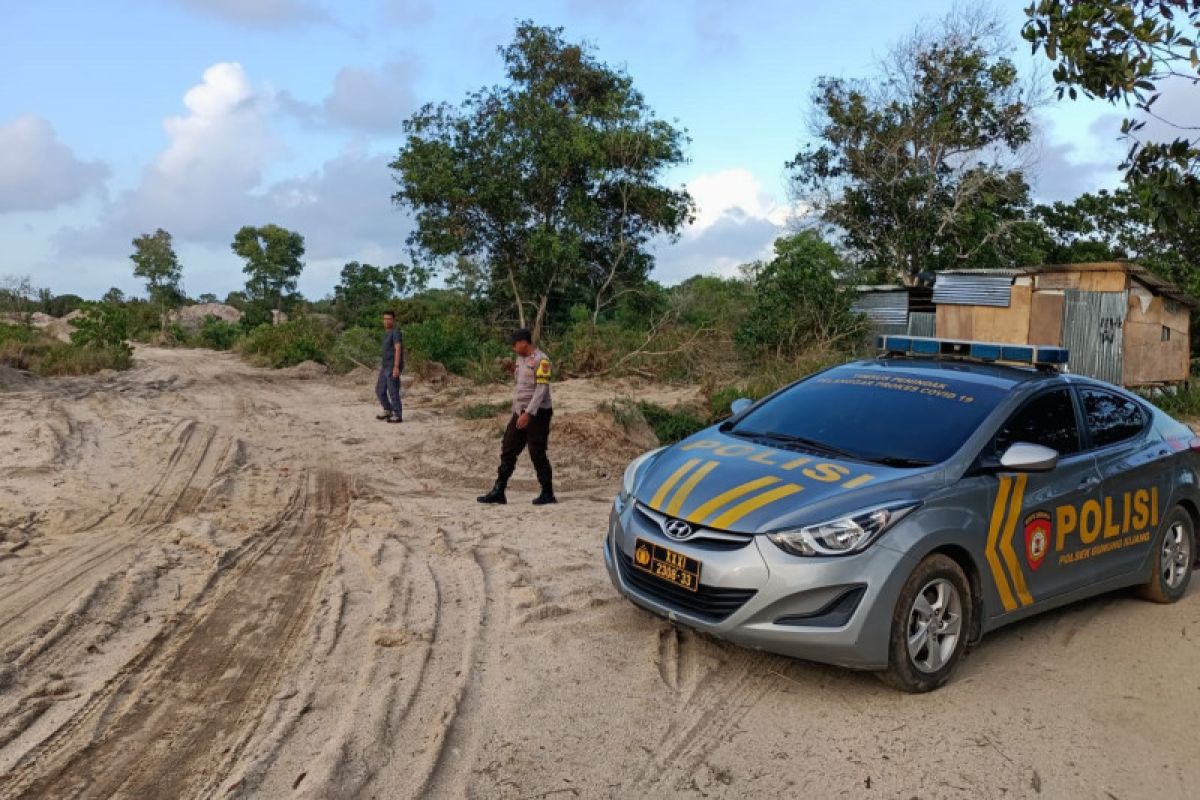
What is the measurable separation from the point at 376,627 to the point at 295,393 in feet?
45.7

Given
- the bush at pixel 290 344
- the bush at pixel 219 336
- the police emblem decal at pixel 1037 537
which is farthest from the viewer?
the bush at pixel 219 336

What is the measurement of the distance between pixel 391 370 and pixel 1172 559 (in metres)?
10.8

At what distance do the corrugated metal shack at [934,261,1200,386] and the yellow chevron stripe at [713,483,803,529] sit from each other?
16708 mm

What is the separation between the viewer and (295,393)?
708 inches

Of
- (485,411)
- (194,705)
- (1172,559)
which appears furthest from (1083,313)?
(194,705)

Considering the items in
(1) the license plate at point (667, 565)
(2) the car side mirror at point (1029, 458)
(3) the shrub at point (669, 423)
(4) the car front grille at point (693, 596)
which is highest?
(2) the car side mirror at point (1029, 458)

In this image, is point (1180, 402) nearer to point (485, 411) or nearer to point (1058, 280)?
point (1058, 280)

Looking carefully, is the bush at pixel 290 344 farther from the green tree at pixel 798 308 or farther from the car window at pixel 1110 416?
the car window at pixel 1110 416

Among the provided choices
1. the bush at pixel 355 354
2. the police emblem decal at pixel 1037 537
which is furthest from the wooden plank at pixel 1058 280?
the police emblem decal at pixel 1037 537

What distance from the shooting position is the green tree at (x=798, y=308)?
1909 cm

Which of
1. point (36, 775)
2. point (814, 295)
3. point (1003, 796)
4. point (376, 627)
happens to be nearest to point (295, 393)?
point (814, 295)

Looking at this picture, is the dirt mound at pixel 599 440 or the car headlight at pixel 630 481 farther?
the dirt mound at pixel 599 440

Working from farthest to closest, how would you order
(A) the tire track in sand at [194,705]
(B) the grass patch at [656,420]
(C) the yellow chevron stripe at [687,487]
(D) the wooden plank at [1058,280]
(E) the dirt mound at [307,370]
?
(E) the dirt mound at [307,370]
(D) the wooden plank at [1058,280]
(B) the grass patch at [656,420]
(C) the yellow chevron stripe at [687,487]
(A) the tire track in sand at [194,705]

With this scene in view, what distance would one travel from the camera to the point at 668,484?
15.3ft
